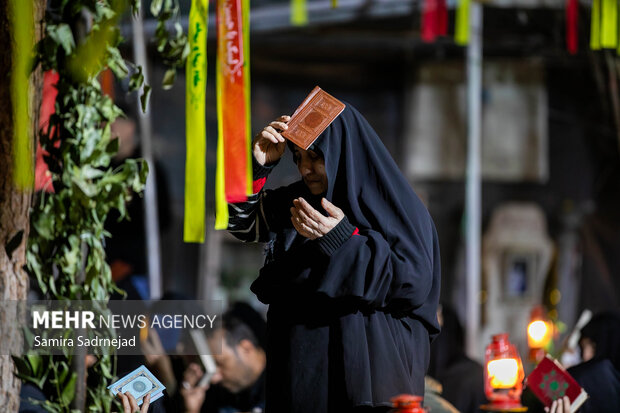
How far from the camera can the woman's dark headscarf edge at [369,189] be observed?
304cm

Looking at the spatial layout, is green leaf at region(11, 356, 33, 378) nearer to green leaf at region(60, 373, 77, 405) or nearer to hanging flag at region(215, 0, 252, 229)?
green leaf at region(60, 373, 77, 405)

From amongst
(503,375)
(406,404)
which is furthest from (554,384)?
(406,404)

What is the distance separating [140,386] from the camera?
3246mm

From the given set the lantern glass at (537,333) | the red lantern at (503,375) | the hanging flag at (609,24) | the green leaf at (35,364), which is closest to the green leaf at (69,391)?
the green leaf at (35,364)

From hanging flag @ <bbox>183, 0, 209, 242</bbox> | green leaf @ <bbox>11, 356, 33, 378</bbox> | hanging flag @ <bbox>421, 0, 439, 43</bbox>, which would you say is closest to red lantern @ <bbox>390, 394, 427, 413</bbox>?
hanging flag @ <bbox>183, 0, 209, 242</bbox>

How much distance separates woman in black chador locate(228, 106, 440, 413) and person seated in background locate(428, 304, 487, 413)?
2180 millimetres

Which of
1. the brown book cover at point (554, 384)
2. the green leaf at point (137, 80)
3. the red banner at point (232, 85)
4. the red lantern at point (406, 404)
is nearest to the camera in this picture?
the red lantern at point (406, 404)

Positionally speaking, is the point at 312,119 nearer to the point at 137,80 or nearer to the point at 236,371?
the point at 137,80

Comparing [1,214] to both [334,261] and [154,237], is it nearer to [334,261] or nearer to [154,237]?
[334,261]

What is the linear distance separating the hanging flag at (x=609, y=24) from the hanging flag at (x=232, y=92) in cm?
265

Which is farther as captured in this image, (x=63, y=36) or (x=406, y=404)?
(x=63, y=36)

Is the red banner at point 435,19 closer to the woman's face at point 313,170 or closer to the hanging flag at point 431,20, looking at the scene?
the hanging flag at point 431,20

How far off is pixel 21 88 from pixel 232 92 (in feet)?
3.21

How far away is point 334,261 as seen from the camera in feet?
9.57
